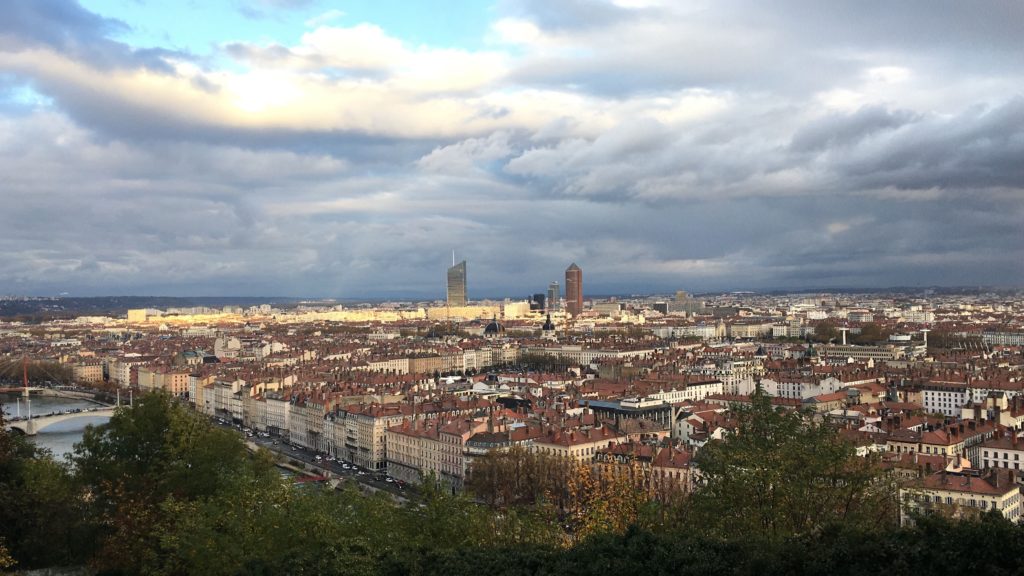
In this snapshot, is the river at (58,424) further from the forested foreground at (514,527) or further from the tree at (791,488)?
the tree at (791,488)

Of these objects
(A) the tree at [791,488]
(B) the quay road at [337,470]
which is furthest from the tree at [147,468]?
(A) the tree at [791,488]

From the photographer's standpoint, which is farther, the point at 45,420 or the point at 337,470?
the point at 45,420

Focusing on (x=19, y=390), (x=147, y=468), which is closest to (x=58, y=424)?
(x=19, y=390)

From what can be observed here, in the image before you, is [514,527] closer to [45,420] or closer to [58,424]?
[45,420]

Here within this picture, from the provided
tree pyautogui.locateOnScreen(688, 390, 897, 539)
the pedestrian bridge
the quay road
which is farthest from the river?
tree pyautogui.locateOnScreen(688, 390, 897, 539)

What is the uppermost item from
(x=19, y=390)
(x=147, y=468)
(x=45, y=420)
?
(x=147, y=468)

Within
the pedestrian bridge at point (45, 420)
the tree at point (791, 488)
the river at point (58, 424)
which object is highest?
the tree at point (791, 488)

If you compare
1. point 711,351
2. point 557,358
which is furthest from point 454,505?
point 557,358

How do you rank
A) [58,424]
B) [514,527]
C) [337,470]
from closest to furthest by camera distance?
[514,527], [337,470], [58,424]
